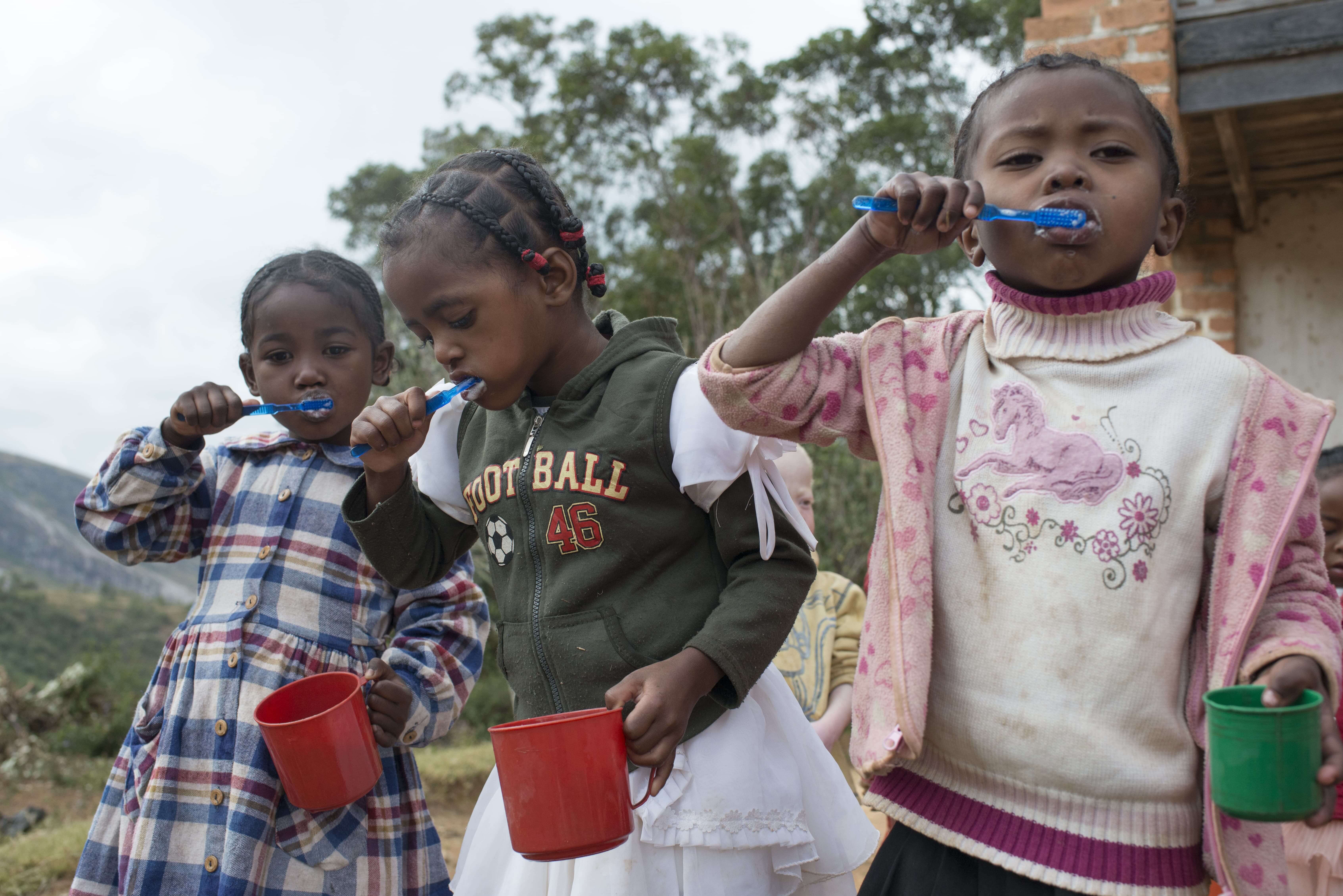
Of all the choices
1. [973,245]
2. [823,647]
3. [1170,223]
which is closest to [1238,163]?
[823,647]

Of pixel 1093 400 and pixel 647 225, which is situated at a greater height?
pixel 647 225

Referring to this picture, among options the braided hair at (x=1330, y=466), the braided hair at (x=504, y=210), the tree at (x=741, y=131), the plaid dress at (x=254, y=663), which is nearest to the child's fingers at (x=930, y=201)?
the braided hair at (x=504, y=210)

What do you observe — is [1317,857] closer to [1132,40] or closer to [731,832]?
[731,832]

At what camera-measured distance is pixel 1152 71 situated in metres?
4.01

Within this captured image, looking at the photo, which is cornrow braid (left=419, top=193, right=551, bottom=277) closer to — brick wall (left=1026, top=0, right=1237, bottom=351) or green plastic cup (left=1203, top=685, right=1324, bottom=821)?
green plastic cup (left=1203, top=685, right=1324, bottom=821)

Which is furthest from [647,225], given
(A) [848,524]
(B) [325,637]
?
(B) [325,637]

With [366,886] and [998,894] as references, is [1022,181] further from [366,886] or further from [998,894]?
[366,886]

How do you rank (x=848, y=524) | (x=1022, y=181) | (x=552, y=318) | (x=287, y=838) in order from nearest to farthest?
1. (x=1022, y=181)
2. (x=552, y=318)
3. (x=287, y=838)
4. (x=848, y=524)

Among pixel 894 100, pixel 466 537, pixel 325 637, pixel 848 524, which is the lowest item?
pixel 325 637

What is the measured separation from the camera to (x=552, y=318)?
1.81m

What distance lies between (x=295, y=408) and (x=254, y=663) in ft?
1.64

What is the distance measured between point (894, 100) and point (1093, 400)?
52.7 feet

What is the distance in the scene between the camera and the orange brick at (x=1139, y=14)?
4043 mm

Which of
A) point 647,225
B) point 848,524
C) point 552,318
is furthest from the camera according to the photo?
point 647,225
